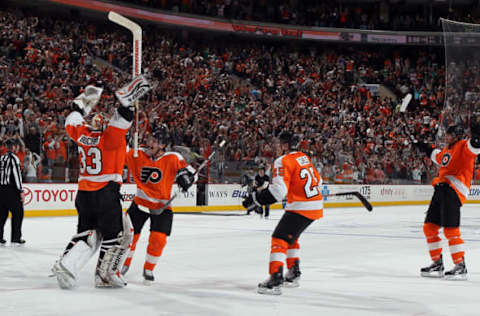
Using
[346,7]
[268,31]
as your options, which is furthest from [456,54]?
[346,7]

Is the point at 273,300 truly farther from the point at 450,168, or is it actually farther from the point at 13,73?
the point at 13,73

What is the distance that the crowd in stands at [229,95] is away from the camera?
1938 centimetres

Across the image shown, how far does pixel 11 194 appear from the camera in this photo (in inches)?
418

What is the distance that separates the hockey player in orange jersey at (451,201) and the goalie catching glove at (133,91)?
3803 millimetres

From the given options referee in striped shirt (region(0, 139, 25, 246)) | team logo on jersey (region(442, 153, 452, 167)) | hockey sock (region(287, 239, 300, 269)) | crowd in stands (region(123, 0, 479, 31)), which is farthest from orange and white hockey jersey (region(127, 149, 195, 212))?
crowd in stands (region(123, 0, 479, 31))

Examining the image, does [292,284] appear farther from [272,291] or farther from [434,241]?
[434,241]

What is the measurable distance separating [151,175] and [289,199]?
1.48m

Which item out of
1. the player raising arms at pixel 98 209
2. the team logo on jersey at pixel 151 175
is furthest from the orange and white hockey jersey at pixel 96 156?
the team logo on jersey at pixel 151 175

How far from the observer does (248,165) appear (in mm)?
20219

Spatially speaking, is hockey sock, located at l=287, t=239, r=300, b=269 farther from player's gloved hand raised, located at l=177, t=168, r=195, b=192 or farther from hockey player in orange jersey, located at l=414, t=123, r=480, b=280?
hockey player in orange jersey, located at l=414, t=123, r=480, b=280

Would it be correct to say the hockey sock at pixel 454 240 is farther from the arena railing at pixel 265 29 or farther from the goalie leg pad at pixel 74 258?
the arena railing at pixel 265 29

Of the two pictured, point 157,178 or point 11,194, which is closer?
point 157,178

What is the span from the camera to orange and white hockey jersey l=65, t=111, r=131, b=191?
6.36 metres

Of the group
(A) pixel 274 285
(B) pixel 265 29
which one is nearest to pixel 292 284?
(A) pixel 274 285
